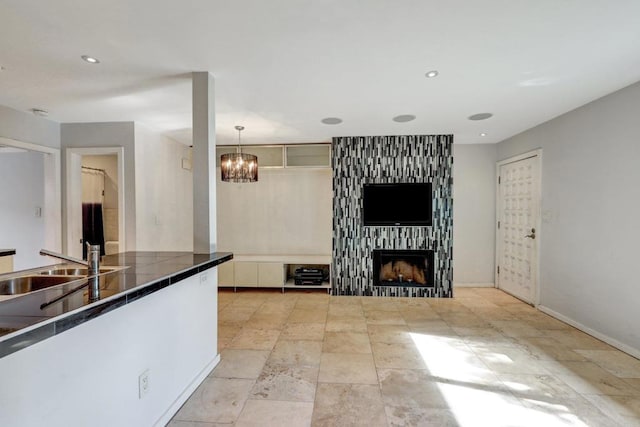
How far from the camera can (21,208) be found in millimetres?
4195

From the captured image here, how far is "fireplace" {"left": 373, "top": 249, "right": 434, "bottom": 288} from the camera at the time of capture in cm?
441

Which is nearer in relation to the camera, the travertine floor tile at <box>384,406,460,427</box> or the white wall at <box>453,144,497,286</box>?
the travertine floor tile at <box>384,406,460,427</box>

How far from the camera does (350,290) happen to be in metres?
4.46

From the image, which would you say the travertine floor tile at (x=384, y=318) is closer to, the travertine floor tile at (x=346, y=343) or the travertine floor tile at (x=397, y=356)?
the travertine floor tile at (x=346, y=343)

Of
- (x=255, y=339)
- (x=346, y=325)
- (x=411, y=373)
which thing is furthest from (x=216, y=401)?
(x=346, y=325)

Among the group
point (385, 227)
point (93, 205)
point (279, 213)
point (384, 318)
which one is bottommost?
point (384, 318)

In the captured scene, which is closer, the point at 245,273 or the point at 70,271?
the point at 70,271

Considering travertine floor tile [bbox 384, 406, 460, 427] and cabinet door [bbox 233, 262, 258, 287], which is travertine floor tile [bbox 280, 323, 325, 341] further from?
cabinet door [bbox 233, 262, 258, 287]

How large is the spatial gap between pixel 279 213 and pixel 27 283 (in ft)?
11.7

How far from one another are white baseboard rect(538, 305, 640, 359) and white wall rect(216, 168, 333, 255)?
314 centimetres

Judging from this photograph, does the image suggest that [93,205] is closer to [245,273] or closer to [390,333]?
[245,273]

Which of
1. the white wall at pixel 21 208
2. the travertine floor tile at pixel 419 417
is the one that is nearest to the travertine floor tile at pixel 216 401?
the travertine floor tile at pixel 419 417

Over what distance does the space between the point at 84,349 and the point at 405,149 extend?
165 inches

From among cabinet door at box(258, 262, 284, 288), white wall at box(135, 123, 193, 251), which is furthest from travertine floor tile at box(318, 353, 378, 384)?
white wall at box(135, 123, 193, 251)
